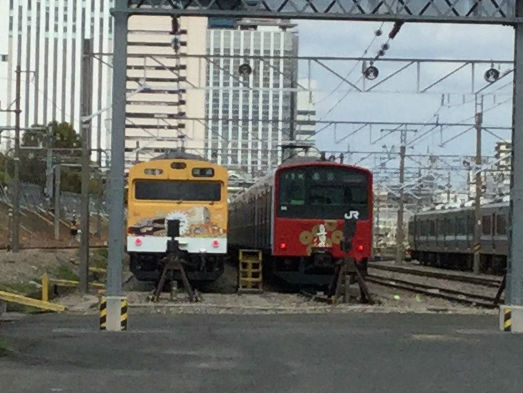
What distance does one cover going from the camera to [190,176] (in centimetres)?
2694

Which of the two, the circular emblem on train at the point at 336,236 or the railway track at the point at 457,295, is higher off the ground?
the circular emblem on train at the point at 336,236

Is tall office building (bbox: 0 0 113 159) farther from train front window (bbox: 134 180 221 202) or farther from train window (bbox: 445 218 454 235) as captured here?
train front window (bbox: 134 180 221 202)

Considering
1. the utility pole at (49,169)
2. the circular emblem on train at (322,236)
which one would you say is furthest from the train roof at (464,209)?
the utility pole at (49,169)

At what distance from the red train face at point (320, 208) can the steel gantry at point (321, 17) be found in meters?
10.1

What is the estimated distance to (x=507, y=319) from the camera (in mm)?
16703

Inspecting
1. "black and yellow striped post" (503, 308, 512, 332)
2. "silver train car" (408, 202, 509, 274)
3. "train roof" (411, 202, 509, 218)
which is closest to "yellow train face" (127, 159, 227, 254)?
"black and yellow striped post" (503, 308, 512, 332)

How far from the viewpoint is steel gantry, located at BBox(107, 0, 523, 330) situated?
16.2 metres

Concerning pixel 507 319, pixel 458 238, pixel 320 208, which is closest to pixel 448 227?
pixel 458 238

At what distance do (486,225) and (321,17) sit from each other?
35.5m

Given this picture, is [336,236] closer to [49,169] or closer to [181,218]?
[181,218]

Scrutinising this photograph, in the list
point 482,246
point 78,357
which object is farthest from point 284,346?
point 482,246

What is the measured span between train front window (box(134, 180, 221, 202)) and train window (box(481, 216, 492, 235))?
2589cm

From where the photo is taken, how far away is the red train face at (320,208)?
87.9 feet

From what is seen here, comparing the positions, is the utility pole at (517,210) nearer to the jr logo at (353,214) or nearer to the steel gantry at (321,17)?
the steel gantry at (321,17)
